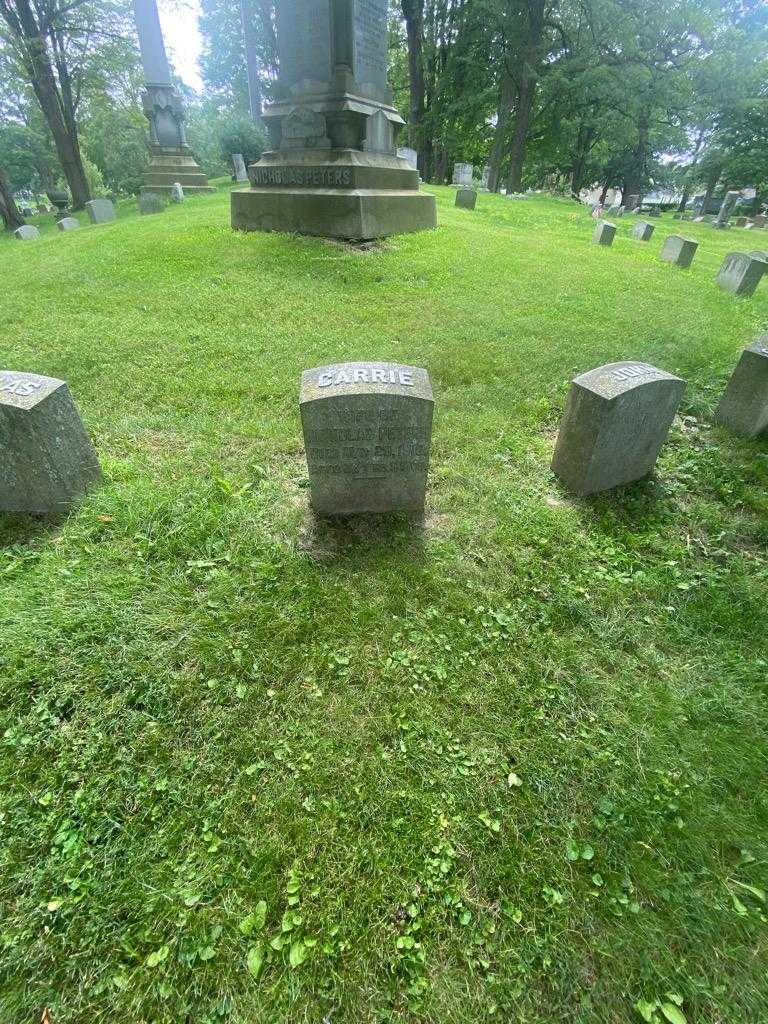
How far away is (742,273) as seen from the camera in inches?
330

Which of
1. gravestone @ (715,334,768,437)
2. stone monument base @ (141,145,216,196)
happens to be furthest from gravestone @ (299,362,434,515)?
stone monument base @ (141,145,216,196)

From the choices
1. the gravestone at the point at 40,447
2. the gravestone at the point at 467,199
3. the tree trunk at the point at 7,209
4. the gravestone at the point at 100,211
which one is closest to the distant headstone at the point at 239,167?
the gravestone at the point at 100,211

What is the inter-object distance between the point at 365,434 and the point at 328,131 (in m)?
8.03

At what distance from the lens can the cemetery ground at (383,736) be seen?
1.54 m

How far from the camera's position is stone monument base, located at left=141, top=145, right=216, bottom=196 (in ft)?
56.0

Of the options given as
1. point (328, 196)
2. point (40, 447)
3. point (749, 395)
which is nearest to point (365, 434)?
point (40, 447)

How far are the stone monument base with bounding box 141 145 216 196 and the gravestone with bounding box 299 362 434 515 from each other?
63.0ft

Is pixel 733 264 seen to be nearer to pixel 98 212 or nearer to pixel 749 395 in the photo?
pixel 749 395

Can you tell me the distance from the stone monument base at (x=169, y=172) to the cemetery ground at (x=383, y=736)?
17475 millimetres

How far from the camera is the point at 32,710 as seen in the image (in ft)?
6.79

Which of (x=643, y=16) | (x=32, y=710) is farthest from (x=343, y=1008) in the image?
(x=643, y=16)

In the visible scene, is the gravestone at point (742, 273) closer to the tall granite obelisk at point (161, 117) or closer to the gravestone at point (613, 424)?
the gravestone at point (613, 424)

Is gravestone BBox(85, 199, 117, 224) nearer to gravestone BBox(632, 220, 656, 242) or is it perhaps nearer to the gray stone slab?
the gray stone slab

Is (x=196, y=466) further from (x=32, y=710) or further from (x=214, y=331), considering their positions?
(x=214, y=331)
